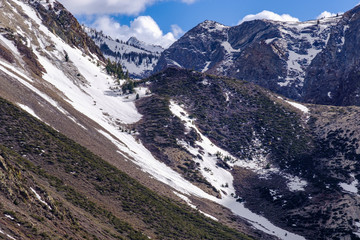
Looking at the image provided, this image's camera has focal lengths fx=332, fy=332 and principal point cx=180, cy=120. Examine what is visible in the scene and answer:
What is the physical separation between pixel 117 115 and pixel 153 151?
19111 millimetres

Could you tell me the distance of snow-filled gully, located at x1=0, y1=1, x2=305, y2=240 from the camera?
198 feet

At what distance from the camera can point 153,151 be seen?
74000mm

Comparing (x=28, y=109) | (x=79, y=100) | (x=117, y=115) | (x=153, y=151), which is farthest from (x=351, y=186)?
(x=79, y=100)

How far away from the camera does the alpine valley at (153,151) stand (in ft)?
105

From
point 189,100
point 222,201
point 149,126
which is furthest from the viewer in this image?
point 189,100

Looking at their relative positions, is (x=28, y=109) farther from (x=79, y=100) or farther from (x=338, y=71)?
(x=338, y=71)

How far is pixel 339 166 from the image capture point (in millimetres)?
75562

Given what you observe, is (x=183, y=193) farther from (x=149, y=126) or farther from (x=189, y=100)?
(x=189, y=100)

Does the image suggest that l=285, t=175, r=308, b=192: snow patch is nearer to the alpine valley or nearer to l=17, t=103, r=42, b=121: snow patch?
the alpine valley

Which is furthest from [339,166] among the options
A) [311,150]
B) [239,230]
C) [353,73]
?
[353,73]

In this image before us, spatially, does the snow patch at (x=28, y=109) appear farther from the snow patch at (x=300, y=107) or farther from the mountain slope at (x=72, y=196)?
the snow patch at (x=300, y=107)

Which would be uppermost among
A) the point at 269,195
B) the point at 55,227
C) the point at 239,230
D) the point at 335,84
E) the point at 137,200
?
the point at 335,84

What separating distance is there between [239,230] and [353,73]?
117024mm

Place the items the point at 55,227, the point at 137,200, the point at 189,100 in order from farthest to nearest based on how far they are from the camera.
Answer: the point at 189,100
the point at 137,200
the point at 55,227
